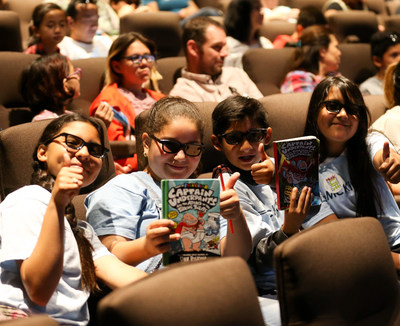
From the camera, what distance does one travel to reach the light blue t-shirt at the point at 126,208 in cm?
187

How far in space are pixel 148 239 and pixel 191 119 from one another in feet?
1.50

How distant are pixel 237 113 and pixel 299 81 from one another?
5.56ft

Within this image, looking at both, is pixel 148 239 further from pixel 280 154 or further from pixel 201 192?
pixel 280 154

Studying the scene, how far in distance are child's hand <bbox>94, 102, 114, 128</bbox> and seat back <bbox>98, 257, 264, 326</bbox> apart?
1.73m

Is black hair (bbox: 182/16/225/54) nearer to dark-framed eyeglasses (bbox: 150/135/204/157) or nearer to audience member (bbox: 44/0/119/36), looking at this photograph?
audience member (bbox: 44/0/119/36)

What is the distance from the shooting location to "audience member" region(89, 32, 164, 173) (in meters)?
3.15

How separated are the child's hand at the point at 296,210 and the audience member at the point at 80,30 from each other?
2568 millimetres

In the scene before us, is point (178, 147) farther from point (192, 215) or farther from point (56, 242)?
point (56, 242)

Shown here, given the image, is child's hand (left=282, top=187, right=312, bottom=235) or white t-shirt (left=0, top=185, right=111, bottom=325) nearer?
white t-shirt (left=0, top=185, right=111, bottom=325)

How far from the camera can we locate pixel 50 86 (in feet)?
9.77

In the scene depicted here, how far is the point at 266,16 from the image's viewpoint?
5.86 meters

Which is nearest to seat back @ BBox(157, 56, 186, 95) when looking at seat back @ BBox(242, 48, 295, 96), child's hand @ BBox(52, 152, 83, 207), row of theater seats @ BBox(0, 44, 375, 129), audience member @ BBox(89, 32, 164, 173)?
row of theater seats @ BBox(0, 44, 375, 129)

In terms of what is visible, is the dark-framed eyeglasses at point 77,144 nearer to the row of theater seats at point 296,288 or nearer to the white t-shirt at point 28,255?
the white t-shirt at point 28,255

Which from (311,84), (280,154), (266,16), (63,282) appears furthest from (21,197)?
(266,16)
